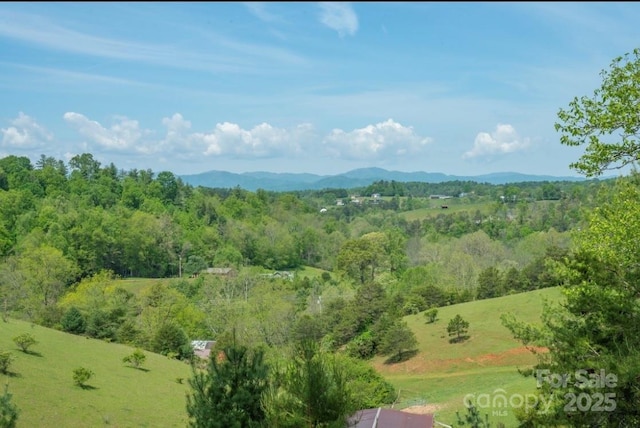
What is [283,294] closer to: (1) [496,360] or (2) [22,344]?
(1) [496,360]

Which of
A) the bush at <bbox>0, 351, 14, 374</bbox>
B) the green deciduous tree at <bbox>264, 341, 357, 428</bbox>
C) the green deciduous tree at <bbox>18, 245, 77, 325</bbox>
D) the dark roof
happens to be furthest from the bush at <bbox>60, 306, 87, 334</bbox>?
the green deciduous tree at <bbox>264, 341, 357, 428</bbox>

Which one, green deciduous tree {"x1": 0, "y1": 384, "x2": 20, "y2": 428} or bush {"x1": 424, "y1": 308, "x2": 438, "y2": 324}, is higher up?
green deciduous tree {"x1": 0, "y1": 384, "x2": 20, "y2": 428}

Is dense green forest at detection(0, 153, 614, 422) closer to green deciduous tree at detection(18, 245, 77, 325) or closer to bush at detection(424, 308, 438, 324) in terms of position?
green deciduous tree at detection(18, 245, 77, 325)

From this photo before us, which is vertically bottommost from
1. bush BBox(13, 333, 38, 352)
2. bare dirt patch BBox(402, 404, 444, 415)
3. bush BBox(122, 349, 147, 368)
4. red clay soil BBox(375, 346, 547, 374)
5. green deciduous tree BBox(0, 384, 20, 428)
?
red clay soil BBox(375, 346, 547, 374)

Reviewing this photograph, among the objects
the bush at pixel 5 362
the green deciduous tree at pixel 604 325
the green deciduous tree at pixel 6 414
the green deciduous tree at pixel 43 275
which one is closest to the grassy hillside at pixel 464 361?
the green deciduous tree at pixel 604 325

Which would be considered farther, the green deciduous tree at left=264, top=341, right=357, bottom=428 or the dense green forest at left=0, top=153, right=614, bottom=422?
the dense green forest at left=0, top=153, right=614, bottom=422

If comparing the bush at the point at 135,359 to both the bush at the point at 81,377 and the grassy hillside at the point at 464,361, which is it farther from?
the grassy hillside at the point at 464,361

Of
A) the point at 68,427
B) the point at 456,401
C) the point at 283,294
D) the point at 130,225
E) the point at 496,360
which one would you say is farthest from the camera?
the point at 130,225

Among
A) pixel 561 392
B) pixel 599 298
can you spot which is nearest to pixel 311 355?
pixel 561 392
